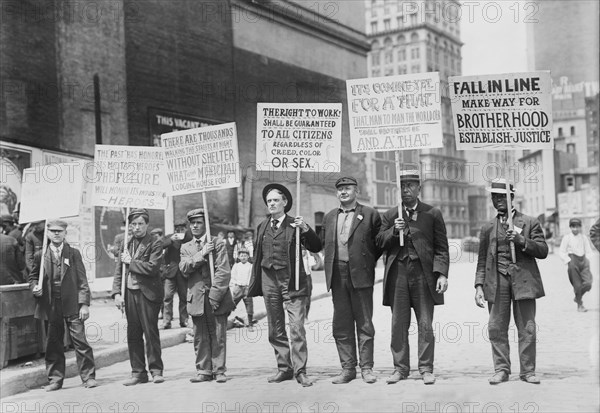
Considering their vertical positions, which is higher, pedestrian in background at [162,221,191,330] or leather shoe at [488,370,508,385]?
pedestrian in background at [162,221,191,330]

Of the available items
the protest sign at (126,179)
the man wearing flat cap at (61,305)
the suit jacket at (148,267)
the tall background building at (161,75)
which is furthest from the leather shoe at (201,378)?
the tall background building at (161,75)

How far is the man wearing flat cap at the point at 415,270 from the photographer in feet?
23.9

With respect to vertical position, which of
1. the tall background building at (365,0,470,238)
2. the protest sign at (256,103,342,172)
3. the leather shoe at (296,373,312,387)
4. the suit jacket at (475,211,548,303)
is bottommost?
the leather shoe at (296,373,312,387)

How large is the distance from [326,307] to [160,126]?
6.56m

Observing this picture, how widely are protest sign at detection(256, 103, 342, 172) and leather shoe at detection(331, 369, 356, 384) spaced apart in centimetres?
231

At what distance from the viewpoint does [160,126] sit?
720 inches

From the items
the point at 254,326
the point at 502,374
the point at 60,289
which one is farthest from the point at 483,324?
the point at 60,289

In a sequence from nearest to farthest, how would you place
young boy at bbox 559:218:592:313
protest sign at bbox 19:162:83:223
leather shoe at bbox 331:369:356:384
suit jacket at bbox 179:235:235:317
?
leather shoe at bbox 331:369:356:384
suit jacket at bbox 179:235:235:317
protest sign at bbox 19:162:83:223
young boy at bbox 559:218:592:313

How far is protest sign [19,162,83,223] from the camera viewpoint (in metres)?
8.12

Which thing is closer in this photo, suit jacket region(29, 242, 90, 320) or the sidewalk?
the sidewalk

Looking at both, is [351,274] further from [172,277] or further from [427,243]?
[172,277]

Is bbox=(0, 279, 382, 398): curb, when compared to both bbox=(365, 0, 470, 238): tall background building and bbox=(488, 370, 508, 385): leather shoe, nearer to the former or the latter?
bbox=(365, 0, 470, 238): tall background building

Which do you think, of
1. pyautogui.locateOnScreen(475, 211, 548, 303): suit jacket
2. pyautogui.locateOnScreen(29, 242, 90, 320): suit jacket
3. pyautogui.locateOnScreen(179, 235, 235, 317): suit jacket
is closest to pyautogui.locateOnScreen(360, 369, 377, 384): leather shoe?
pyautogui.locateOnScreen(475, 211, 548, 303): suit jacket

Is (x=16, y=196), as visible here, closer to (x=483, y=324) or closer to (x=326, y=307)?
(x=326, y=307)
